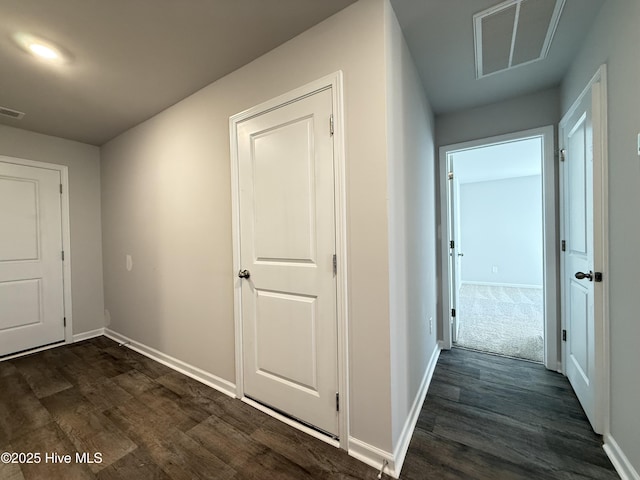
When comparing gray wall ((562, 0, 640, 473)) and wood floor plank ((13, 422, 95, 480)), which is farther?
wood floor plank ((13, 422, 95, 480))

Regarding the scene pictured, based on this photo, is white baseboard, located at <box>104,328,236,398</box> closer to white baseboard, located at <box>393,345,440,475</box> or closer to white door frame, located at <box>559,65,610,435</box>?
white baseboard, located at <box>393,345,440,475</box>

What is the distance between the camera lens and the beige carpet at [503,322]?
2.71 meters

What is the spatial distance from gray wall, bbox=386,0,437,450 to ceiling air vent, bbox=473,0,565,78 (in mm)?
423

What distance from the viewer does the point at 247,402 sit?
1.89 metres

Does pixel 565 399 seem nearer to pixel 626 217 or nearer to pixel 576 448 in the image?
pixel 576 448

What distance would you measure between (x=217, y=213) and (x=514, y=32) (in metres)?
2.29

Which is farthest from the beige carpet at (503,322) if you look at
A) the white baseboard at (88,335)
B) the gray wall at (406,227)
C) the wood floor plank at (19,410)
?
the white baseboard at (88,335)

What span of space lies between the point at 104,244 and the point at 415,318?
3.77 metres

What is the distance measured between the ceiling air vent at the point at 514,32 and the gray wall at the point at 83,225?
166 inches

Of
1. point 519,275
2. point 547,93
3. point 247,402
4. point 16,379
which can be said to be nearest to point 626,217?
point 547,93

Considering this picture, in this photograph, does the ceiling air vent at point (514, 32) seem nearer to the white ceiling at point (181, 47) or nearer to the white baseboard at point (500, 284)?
the white ceiling at point (181, 47)

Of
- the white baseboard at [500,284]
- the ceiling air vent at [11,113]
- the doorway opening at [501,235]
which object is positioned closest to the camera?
the ceiling air vent at [11,113]

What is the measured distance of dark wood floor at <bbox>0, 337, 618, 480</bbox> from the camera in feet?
4.41

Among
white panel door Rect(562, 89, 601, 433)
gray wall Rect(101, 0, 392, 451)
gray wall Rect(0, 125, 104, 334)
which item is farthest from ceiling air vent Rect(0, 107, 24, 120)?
white panel door Rect(562, 89, 601, 433)
